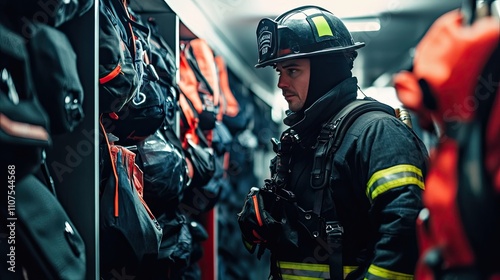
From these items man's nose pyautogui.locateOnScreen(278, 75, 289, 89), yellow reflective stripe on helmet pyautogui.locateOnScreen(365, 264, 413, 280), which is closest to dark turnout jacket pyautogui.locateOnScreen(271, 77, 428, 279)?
yellow reflective stripe on helmet pyautogui.locateOnScreen(365, 264, 413, 280)

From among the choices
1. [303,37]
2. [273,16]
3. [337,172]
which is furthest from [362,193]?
[273,16]

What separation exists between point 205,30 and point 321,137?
2.33 meters

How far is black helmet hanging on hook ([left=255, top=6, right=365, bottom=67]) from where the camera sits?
253 centimetres

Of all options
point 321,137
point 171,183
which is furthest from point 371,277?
point 171,183

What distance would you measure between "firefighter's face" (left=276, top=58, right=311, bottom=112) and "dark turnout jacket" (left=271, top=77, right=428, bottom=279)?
0.08m

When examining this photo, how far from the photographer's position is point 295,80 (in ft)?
8.48

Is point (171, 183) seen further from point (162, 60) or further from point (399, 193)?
point (399, 193)

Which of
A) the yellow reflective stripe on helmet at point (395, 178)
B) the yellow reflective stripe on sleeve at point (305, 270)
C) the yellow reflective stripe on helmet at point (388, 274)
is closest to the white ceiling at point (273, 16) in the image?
the yellow reflective stripe on sleeve at point (305, 270)

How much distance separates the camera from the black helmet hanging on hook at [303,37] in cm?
253

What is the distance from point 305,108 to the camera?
2.61 m

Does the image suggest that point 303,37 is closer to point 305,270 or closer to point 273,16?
point 305,270

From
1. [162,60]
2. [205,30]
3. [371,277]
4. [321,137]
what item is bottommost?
[371,277]

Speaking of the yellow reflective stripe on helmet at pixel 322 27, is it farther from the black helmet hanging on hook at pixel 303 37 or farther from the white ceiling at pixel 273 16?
the white ceiling at pixel 273 16

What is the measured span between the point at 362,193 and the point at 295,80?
628mm
